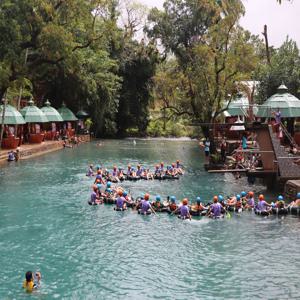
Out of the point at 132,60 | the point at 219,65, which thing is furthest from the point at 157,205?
the point at 132,60

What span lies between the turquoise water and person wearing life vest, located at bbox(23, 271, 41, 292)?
283mm

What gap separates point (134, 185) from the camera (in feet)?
105

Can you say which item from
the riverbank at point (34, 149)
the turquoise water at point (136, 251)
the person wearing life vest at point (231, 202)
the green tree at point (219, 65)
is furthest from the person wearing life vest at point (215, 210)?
the riverbank at point (34, 149)

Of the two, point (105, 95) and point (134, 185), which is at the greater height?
point (105, 95)

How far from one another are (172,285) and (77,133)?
53.9 metres

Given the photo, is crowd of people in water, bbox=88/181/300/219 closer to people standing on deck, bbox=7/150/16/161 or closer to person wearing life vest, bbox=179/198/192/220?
person wearing life vest, bbox=179/198/192/220

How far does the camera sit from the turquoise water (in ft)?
48.4

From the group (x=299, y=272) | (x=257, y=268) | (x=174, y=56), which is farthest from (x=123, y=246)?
(x=174, y=56)

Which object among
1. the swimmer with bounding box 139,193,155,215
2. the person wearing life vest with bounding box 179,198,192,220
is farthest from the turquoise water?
the person wearing life vest with bounding box 179,198,192,220

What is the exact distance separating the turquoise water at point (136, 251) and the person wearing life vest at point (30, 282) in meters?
0.28

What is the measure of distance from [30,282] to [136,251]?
198 inches

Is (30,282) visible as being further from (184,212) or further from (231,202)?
(231,202)

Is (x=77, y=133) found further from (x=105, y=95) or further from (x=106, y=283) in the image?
(x=106, y=283)

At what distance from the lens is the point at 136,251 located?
18.3m
